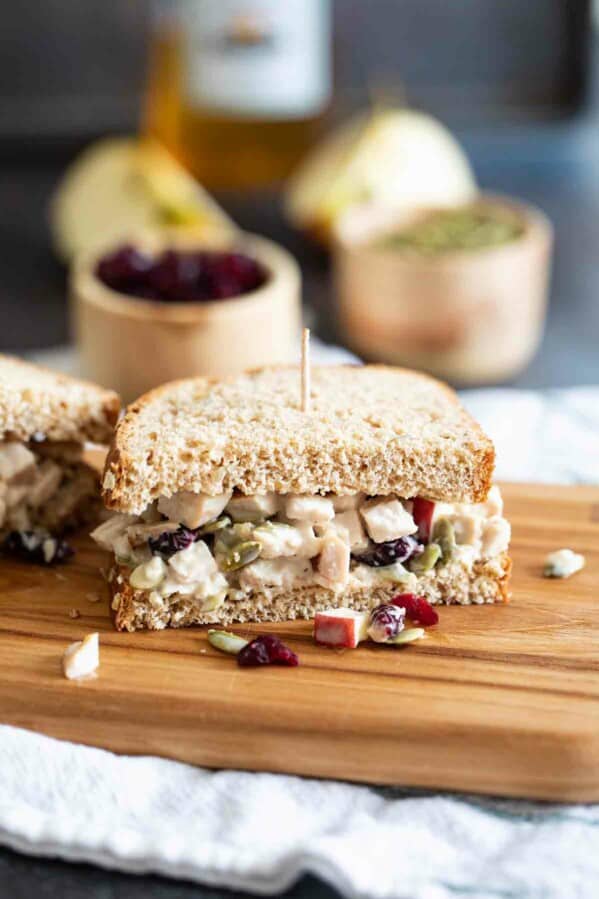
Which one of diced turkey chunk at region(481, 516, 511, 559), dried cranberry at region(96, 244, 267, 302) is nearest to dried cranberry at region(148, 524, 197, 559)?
diced turkey chunk at region(481, 516, 511, 559)

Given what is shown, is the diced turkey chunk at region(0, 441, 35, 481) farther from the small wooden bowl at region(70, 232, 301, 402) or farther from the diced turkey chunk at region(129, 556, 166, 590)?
the small wooden bowl at region(70, 232, 301, 402)

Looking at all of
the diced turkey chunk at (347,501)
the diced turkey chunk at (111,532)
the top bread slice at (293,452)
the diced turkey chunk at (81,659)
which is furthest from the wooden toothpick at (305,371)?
the diced turkey chunk at (81,659)

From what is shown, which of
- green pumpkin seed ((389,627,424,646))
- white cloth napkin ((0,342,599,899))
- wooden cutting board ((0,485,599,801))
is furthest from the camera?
green pumpkin seed ((389,627,424,646))

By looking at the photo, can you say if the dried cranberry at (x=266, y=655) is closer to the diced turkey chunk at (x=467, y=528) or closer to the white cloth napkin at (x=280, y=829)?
the white cloth napkin at (x=280, y=829)

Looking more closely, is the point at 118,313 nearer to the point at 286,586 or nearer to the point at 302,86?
the point at 286,586

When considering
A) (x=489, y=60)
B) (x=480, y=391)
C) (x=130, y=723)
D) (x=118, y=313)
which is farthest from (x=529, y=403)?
(x=489, y=60)

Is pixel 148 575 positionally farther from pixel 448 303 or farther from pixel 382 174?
pixel 382 174
